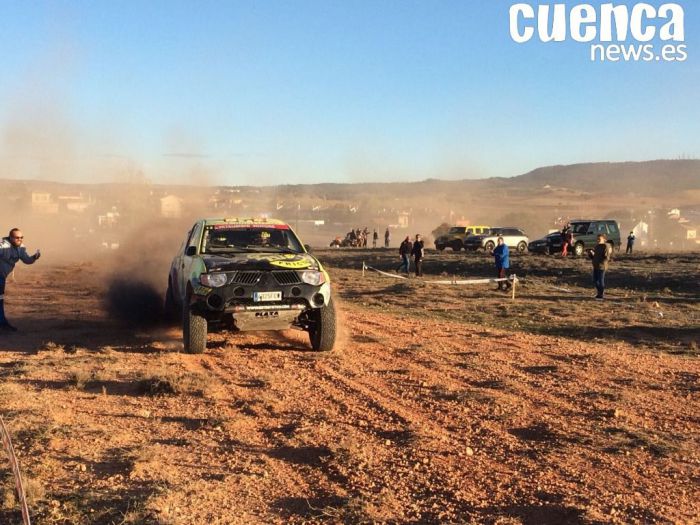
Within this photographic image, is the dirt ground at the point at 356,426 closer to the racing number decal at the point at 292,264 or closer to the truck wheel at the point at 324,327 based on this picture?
the truck wheel at the point at 324,327

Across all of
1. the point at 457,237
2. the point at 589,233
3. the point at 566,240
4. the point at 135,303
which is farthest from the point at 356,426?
the point at 457,237

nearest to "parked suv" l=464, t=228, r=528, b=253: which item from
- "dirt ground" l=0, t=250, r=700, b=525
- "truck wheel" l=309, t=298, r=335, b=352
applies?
"dirt ground" l=0, t=250, r=700, b=525

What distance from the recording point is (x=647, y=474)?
4.70 m

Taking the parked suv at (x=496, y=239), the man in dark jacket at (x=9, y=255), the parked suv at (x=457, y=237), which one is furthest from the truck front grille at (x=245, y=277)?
the parked suv at (x=457, y=237)

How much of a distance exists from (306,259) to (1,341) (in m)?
5.06

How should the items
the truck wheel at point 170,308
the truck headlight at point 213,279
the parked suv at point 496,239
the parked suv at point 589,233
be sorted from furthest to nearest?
the parked suv at point 496,239, the parked suv at point 589,233, the truck wheel at point 170,308, the truck headlight at point 213,279

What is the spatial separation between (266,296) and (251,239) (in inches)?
74.1

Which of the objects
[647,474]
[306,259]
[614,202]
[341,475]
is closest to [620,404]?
[647,474]

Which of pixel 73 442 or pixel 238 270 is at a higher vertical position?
pixel 238 270

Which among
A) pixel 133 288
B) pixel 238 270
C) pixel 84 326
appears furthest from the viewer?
pixel 133 288

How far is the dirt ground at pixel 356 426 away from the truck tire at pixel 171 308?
1.37ft

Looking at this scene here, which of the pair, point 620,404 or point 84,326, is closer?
point 620,404

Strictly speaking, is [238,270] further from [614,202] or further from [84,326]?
[614,202]

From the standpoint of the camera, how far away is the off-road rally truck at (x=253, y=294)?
8.38m
